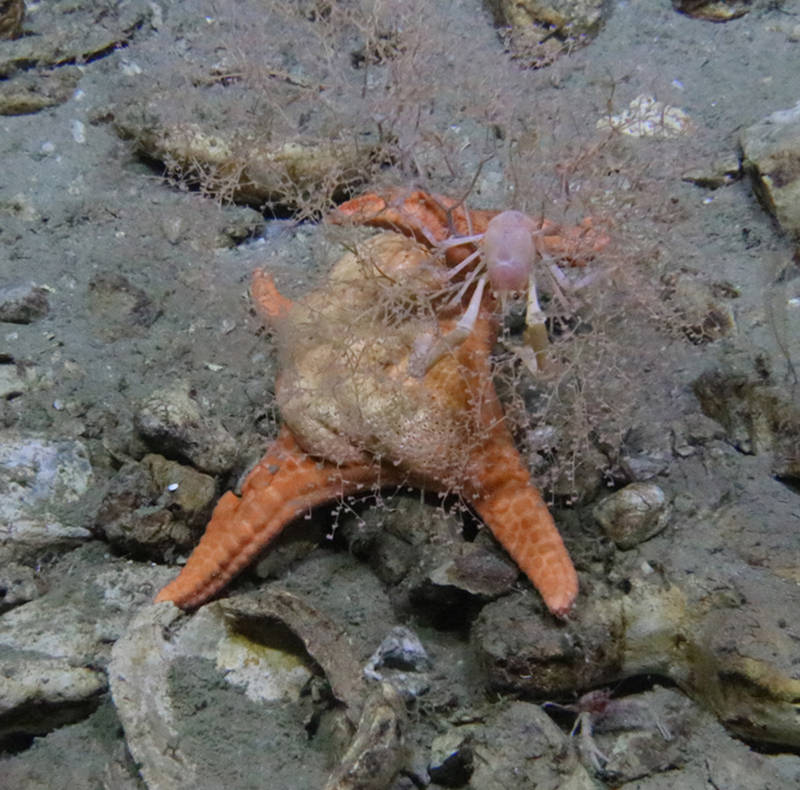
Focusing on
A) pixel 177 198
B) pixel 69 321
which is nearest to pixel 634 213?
pixel 177 198

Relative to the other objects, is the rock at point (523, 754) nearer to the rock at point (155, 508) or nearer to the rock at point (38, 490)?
the rock at point (155, 508)

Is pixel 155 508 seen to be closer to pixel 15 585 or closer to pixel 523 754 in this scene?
pixel 15 585

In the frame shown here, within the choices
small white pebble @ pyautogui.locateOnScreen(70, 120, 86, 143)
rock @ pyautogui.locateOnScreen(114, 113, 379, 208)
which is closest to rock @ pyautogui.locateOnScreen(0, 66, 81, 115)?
small white pebble @ pyautogui.locateOnScreen(70, 120, 86, 143)

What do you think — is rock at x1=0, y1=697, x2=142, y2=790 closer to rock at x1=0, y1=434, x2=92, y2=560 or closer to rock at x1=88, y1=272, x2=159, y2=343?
rock at x1=0, y1=434, x2=92, y2=560

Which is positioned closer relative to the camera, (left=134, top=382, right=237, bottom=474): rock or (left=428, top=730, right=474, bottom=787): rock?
(left=428, top=730, right=474, bottom=787): rock

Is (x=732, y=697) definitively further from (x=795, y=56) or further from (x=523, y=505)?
(x=795, y=56)

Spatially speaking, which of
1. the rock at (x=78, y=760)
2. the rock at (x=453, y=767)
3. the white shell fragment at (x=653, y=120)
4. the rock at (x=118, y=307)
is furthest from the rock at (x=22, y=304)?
the white shell fragment at (x=653, y=120)
